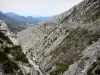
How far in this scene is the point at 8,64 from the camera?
26844 millimetres

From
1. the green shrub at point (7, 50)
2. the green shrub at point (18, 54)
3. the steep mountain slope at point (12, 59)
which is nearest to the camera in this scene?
the steep mountain slope at point (12, 59)

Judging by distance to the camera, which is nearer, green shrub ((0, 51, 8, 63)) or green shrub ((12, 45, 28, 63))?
green shrub ((0, 51, 8, 63))

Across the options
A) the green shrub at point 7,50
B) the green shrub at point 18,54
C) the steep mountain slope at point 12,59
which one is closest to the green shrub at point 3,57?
the steep mountain slope at point 12,59

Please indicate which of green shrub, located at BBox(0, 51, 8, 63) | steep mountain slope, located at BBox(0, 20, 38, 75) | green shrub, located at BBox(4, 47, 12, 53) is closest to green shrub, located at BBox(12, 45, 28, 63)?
steep mountain slope, located at BBox(0, 20, 38, 75)

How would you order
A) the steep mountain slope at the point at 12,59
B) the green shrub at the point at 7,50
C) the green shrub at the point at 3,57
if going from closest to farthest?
the steep mountain slope at the point at 12,59, the green shrub at the point at 3,57, the green shrub at the point at 7,50

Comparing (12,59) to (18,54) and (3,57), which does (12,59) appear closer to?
(3,57)

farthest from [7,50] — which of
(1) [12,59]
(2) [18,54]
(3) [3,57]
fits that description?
(3) [3,57]

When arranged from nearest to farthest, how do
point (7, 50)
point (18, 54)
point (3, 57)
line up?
point (3, 57), point (7, 50), point (18, 54)

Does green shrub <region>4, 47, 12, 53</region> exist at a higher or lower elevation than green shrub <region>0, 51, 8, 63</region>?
higher

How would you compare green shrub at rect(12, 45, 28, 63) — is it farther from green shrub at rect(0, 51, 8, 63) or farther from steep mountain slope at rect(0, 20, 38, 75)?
green shrub at rect(0, 51, 8, 63)

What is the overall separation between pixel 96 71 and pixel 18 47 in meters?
12.1

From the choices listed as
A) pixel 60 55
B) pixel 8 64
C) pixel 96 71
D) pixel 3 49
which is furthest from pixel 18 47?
pixel 60 55

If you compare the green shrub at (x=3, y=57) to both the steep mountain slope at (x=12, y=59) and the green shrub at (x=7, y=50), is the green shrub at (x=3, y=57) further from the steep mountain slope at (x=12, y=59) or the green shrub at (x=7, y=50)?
the green shrub at (x=7, y=50)

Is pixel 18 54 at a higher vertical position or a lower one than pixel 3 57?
lower
